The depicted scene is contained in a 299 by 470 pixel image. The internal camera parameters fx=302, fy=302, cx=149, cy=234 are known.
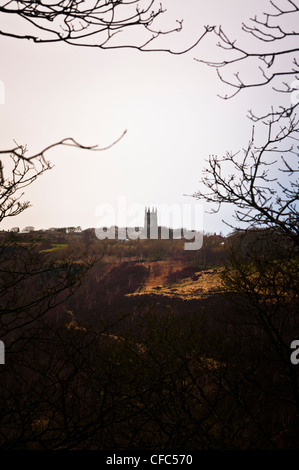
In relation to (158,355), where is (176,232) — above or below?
above

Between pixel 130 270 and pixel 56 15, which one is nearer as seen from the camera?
pixel 56 15

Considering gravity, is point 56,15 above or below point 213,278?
above

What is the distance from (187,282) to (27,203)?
32023 millimetres

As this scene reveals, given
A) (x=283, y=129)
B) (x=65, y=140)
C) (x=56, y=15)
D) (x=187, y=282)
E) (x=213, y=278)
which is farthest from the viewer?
(x=187, y=282)

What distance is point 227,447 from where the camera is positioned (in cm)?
550

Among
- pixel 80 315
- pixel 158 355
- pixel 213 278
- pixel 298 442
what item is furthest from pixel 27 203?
pixel 213 278

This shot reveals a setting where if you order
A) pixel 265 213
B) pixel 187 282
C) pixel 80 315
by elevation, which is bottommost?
pixel 80 315

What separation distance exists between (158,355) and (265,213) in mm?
6933

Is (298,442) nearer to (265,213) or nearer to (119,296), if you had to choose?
(265,213)

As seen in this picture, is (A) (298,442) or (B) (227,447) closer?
(B) (227,447)

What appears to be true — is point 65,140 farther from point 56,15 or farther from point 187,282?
point 187,282

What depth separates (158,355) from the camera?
855 cm
